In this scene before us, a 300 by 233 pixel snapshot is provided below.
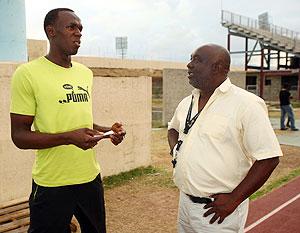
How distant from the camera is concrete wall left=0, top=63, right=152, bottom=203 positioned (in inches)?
183

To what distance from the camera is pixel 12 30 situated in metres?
5.67

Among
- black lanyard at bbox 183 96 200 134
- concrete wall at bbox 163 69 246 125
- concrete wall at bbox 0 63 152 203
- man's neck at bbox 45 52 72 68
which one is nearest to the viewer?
black lanyard at bbox 183 96 200 134

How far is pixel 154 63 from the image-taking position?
1356 inches

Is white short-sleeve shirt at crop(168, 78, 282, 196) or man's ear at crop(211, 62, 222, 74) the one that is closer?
white short-sleeve shirt at crop(168, 78, 282, 196)

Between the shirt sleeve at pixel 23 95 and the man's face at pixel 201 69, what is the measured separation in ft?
3.10

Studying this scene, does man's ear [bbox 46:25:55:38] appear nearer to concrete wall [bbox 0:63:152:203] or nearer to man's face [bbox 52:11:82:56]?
man's face [bbox 52:11:82:56]

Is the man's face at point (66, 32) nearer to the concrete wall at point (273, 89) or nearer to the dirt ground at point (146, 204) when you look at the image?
the dirt ground at point (146, 204)

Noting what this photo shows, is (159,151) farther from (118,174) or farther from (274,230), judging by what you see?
(274,230)

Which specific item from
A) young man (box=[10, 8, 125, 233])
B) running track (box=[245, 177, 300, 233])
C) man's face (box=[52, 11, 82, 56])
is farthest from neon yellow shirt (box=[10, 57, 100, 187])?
running track (box=[245, 177, 300, 233])

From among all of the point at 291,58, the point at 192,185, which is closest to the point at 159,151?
the point at 192,185

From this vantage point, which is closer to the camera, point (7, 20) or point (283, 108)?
point (7, 20)

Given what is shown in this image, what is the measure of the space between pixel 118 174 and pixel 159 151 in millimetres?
2559

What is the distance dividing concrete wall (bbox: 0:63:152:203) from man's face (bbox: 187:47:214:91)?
3.24 metres

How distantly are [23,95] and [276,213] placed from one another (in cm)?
380
